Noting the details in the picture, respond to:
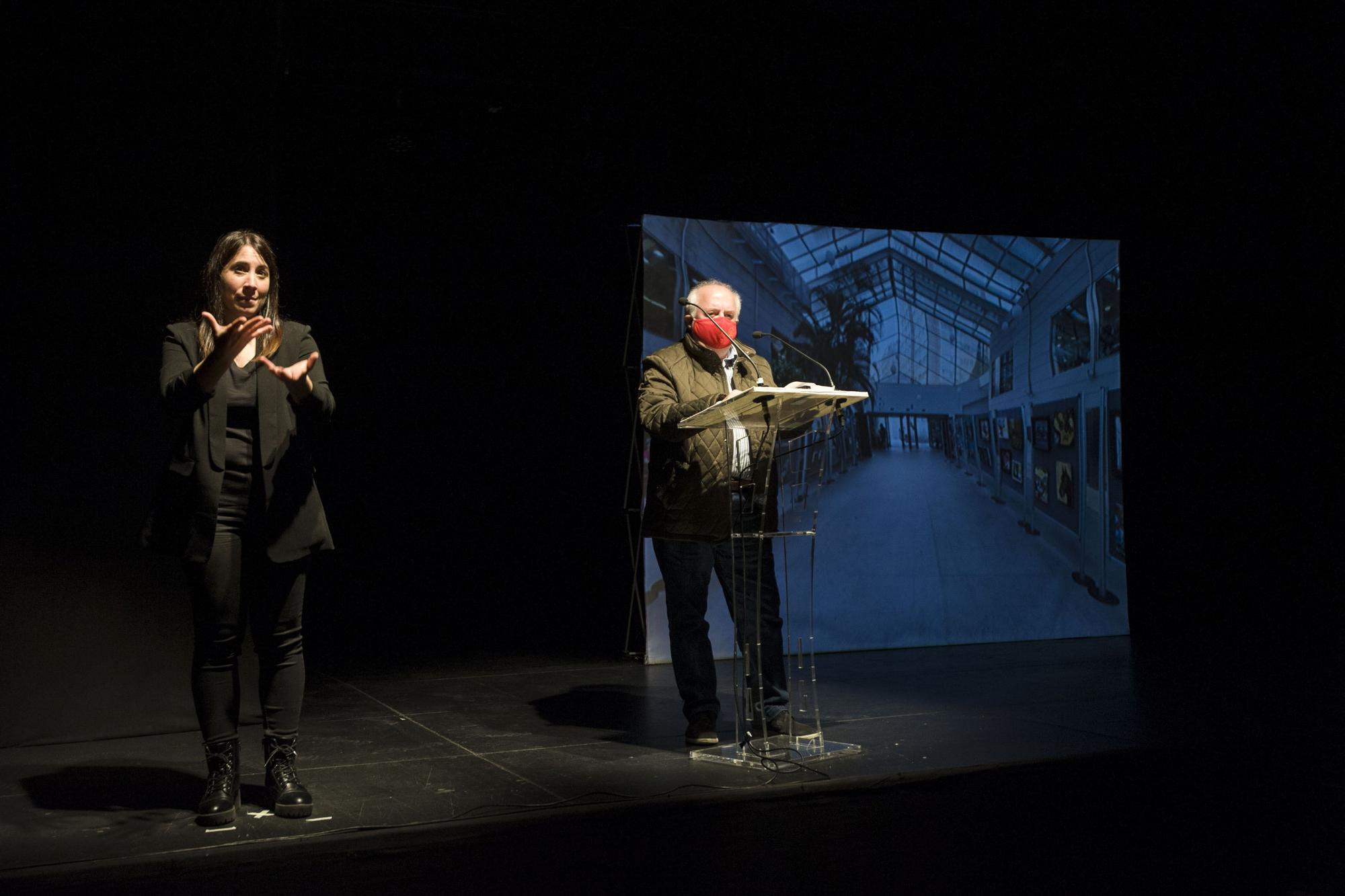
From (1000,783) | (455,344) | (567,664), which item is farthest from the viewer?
(455,344)

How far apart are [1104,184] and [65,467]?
537 centimetres

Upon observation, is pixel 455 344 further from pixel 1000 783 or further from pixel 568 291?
pixel 1000 783

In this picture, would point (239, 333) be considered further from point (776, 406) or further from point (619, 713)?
point (619, 713)

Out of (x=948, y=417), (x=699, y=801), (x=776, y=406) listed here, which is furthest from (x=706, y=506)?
(x=948, y=417)

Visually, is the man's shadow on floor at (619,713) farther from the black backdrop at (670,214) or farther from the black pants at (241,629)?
the black backdrop at (670,214)

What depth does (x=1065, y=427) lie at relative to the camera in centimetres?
624

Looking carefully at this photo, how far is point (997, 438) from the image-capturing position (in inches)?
244

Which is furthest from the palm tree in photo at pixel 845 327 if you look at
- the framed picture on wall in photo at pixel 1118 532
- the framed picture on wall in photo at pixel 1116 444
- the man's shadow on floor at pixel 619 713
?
the man's shadow on floor at pixel 619 713

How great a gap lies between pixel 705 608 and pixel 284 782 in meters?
1.30

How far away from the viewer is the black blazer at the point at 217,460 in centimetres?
255

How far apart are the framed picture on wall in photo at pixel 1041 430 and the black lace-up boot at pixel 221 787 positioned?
4710 millimetres

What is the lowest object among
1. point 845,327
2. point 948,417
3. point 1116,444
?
point 1116,444

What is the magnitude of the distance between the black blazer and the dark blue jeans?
1080 mm

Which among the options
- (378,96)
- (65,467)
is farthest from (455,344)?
(65,467)
